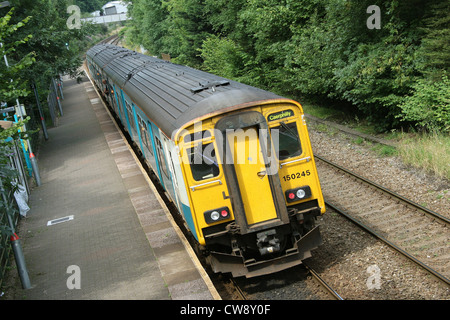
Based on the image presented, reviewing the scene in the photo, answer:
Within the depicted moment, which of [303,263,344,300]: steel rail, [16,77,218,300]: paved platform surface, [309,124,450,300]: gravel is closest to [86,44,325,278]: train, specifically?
[303,263,344,300]: steel rail

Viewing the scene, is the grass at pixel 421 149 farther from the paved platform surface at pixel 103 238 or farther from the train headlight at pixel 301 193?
the paved platform surface at pixel 103 238

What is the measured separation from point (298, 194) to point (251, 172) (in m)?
0.99

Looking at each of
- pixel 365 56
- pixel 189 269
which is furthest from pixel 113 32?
pixel 189 269

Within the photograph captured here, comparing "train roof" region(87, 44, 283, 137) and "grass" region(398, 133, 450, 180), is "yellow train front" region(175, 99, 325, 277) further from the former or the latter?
"grass" region(398, 133, 450, 180)

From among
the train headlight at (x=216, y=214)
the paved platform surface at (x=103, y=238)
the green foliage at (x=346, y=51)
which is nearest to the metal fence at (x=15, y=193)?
the paved platform surface at (x=103, y=238)

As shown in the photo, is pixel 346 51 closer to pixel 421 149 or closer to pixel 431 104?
pixel 431 104

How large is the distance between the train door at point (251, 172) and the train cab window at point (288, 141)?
35 centimetres

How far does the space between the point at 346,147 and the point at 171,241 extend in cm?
768

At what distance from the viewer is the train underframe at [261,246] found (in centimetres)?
830

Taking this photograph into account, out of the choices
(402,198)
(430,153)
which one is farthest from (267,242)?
(430,153)

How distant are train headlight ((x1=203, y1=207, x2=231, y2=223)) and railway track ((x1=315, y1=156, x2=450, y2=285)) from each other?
3.38 metres
